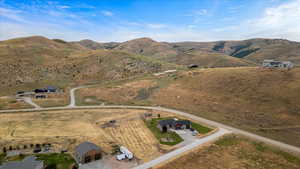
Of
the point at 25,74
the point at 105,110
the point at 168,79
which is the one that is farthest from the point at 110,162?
the point at 25,74

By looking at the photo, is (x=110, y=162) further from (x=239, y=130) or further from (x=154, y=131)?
(x=239, y=130)

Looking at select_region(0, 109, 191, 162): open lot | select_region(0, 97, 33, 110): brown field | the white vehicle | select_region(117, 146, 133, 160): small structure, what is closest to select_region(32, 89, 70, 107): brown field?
select_region(0, 97, 33, 110): brown field

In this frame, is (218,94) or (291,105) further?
(218,94)

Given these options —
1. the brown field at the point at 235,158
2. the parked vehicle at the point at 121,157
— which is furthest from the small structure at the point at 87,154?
the brown field at the point at 235,158

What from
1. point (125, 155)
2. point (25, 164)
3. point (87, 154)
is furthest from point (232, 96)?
point (25, 164)

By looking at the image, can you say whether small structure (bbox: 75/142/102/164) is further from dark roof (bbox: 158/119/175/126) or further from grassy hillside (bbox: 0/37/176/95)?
grassy hillside (bbox: 0/37/176/95)

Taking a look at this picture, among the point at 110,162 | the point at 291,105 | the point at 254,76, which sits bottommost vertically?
the point at 110,162
